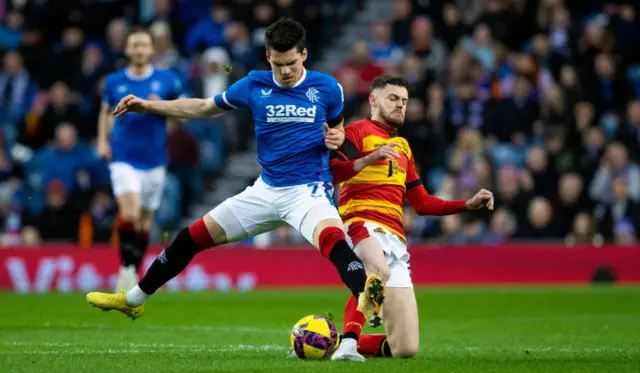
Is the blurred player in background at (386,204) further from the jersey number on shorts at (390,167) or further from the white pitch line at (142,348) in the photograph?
the white pitch line at (142,348)

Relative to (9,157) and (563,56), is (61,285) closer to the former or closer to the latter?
(9,157)

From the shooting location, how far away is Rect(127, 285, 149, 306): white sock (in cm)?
935

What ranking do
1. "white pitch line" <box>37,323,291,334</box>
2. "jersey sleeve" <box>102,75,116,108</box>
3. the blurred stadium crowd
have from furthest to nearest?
the blurred stadium crowd, "jersey sleeve" <box>102,75,116,108</box>, "white pitch line" <box>37,323,291,334</box>

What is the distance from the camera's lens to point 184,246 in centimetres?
911

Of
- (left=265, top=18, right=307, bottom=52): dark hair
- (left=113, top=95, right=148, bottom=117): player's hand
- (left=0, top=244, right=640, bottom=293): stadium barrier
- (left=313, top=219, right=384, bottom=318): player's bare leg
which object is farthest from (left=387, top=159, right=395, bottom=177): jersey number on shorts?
(left=0, top=244, right=640, bottom=293): stadium barrier

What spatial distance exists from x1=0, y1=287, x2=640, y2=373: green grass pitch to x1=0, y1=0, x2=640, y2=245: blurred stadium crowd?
188cm

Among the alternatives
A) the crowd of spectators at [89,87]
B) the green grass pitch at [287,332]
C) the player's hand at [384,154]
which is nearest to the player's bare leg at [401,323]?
the green grass pitch at [287,332]

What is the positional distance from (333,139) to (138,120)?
5.15 meters

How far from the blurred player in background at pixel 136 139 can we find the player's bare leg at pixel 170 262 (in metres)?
3.67

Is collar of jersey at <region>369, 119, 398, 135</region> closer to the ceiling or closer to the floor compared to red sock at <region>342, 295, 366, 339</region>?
closer to the ceiling

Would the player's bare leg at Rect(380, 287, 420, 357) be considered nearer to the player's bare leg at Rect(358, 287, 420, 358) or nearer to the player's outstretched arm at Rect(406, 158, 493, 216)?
the player's bare leg at Rect(358, 287, 420, 358)

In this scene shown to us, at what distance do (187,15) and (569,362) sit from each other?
14726 mm

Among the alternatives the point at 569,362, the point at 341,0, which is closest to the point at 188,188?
the point at 341,0

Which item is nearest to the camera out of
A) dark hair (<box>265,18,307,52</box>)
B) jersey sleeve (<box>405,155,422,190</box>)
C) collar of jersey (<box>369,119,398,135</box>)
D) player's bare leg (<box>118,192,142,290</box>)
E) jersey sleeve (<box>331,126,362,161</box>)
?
dark hair (<box>265,18,307,52</box>)
